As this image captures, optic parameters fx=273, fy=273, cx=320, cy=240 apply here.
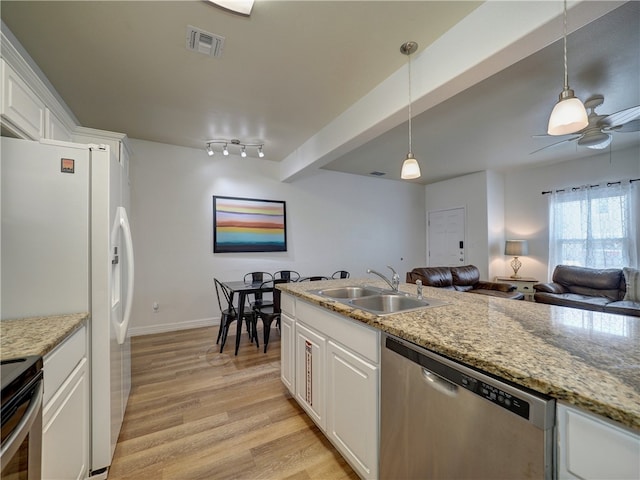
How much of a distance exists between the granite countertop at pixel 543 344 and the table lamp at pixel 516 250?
436cm

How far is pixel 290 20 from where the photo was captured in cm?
178

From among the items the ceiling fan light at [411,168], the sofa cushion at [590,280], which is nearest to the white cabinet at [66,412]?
the ceiling fan light at [411,168]

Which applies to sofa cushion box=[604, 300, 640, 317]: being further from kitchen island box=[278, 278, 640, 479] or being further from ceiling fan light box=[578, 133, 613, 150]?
kitchen island box=[278, 278, 640, 479]

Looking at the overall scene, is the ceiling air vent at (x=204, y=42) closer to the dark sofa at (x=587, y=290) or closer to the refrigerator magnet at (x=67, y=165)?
the refrigerator magnet at (x=67, y=165)

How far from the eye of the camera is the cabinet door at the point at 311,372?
5.71ft

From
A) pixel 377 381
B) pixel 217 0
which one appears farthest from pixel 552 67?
pixel 377 381

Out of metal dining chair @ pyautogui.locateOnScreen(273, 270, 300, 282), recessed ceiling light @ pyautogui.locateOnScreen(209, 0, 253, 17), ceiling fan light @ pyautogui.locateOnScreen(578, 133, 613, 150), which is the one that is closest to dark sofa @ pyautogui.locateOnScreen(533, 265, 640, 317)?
ceiling fan light @ pyautogui.locateOnScreen(578, 133, 613, 150)

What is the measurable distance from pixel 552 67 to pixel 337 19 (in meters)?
1.86

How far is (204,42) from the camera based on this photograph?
196 centimetres

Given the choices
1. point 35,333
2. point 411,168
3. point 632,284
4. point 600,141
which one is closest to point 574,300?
point 632,284

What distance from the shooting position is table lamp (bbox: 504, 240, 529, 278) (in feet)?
16.8

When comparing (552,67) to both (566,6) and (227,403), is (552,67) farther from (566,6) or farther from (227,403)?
(227,403)

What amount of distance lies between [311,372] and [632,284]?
4788mm

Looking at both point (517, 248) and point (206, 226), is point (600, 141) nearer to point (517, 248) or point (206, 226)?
point (517, 248)
